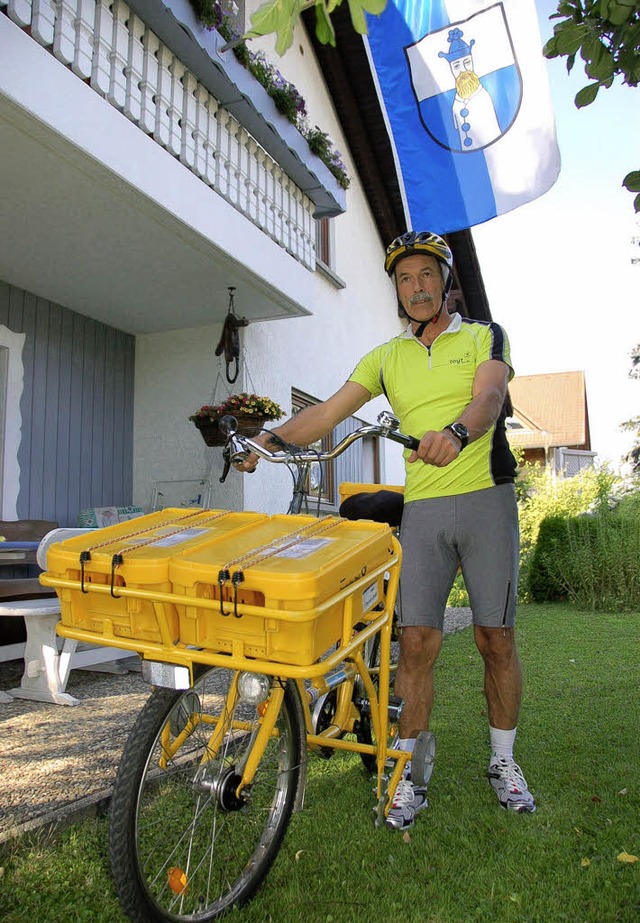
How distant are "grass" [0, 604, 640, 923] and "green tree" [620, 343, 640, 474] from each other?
21.7 m

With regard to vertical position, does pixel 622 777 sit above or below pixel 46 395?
below

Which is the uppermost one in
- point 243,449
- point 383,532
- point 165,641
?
point 243,449

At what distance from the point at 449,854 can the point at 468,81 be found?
19.1 ft

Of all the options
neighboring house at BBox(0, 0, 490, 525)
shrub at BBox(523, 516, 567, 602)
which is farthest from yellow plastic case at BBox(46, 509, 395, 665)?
shrub at BBox(523, 516, 567, 602)

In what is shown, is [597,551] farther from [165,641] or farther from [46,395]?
[165,641]

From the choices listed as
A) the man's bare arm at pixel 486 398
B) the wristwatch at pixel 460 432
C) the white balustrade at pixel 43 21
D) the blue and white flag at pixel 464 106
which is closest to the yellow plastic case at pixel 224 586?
the wristwatch at pixel 460 432

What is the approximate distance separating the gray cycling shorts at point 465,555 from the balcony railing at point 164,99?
129 inches

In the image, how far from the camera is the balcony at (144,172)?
405 centimetres

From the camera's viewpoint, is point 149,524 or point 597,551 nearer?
point 149,524

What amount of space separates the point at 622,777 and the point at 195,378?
5.52m

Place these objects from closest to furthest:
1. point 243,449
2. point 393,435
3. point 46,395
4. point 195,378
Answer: point 393,435, point 243,449, point 46,395, point 195,378

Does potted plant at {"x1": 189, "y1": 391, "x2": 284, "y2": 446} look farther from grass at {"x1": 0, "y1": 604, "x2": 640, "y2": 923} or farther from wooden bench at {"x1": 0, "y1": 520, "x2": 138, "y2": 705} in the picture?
grass at {"x1": 0, "y1": 604, "x2": 640, "y2": 923}

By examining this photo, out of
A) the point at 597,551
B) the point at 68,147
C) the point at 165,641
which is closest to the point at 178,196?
the point at 68,147

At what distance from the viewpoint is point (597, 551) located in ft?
31.8
